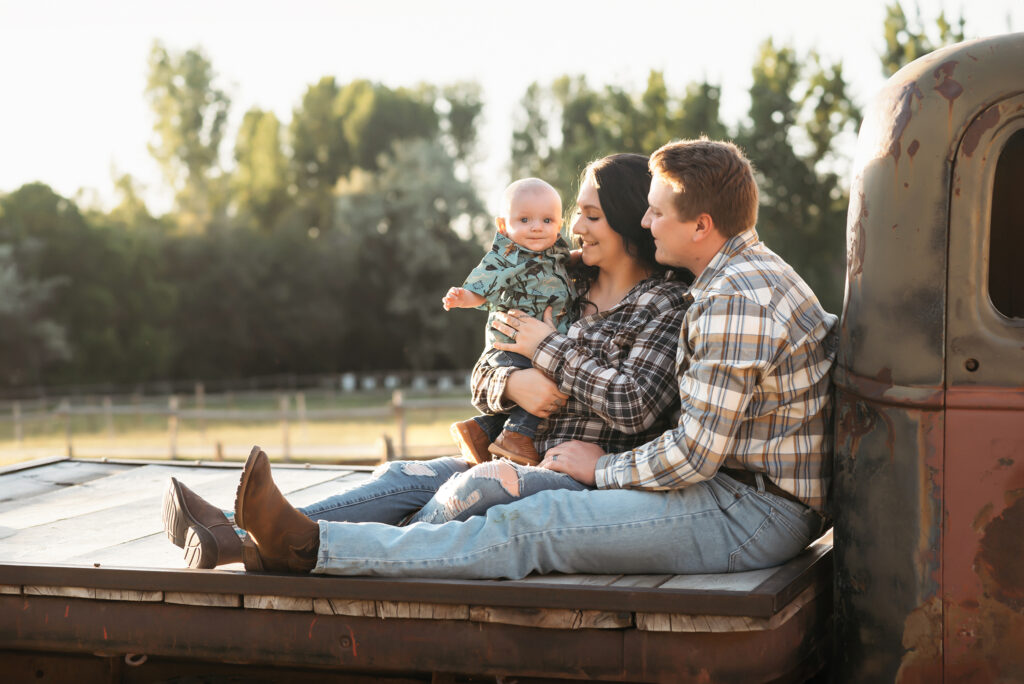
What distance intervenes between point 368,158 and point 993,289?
54656 millimetres

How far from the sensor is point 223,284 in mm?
45500

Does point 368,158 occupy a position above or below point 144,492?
above

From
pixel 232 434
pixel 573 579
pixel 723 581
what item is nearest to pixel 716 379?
pixel 723 581

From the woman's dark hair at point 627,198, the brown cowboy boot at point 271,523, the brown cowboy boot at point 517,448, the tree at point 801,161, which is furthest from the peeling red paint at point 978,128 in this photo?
the tree at point 801,161

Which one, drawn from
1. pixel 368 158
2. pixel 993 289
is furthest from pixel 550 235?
pixel 368 158

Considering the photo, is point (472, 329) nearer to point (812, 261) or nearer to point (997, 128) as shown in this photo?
point (812, 261)

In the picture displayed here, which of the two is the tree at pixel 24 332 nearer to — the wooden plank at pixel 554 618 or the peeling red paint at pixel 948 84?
the wooden plank at pixel 554 618

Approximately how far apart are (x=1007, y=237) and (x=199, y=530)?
2.41m

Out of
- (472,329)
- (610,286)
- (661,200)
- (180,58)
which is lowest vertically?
(472,329)

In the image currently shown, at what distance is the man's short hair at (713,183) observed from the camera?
9.71 feet

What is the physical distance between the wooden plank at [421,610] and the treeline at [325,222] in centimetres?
2530

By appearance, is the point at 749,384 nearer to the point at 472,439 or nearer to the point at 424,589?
the point at 424,589

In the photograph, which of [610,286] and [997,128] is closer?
[997,128]

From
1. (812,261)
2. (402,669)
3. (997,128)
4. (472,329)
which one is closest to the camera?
(997,128)
